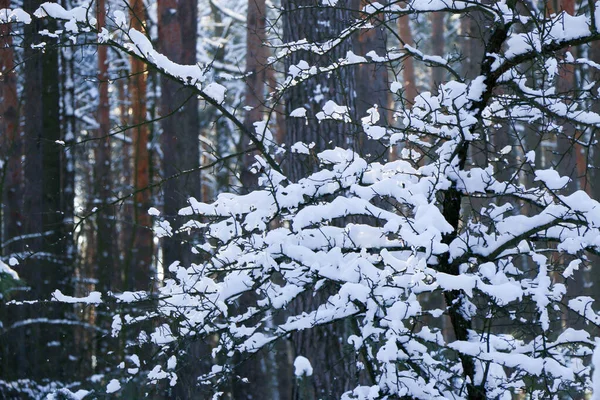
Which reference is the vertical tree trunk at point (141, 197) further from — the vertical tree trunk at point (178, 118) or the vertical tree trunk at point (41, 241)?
the vertical tree trunk at point (41, 241)

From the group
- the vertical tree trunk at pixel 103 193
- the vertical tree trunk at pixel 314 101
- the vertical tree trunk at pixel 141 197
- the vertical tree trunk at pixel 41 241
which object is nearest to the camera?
the vertical tree trunk at pixel 314 101

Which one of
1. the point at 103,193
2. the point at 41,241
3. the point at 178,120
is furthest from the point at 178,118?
the point at 103,193

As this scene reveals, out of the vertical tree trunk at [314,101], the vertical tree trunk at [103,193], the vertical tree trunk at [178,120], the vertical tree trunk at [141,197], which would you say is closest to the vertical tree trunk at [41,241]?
the vertical tree trunk at [178,120]

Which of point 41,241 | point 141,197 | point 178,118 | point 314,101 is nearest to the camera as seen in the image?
point 314,101

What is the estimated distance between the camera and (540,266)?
157 inches

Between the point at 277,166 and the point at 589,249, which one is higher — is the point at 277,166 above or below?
above

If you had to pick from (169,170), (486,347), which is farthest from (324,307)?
(169,170)

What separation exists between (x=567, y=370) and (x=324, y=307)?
3.67ft

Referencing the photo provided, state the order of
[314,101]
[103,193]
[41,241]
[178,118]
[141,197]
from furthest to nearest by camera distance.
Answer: [103,193]
[141,197]
[178,118]
[41,241]
[314,101]

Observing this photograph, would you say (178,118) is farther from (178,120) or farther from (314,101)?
(314,101)

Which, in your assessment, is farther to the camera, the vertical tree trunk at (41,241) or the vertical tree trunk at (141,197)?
the vertical tree trunk at (141,197)

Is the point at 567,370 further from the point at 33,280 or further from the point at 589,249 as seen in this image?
the point at 33,280

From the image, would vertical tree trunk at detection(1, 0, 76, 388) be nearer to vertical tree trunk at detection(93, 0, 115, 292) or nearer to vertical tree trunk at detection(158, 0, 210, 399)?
vertical tree trunk at detection(158, 0, 210, 399)

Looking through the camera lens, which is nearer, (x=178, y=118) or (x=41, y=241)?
(x=41, y=241)
